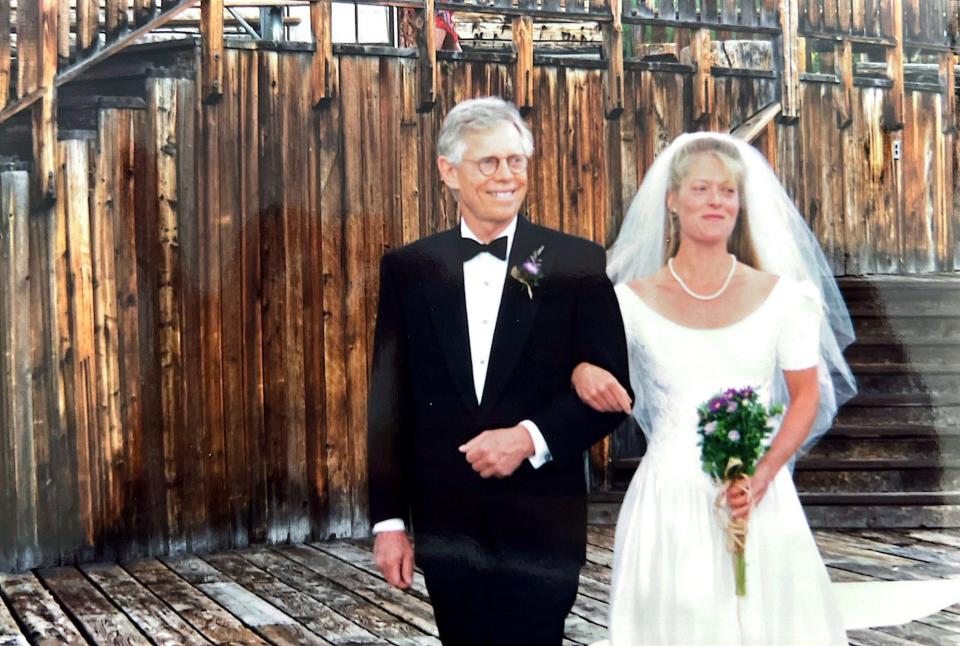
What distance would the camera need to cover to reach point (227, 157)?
323 cm

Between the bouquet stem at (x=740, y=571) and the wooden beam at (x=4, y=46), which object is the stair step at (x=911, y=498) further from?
the wooden beam at (x=4, y=46)

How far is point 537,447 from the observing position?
9.16 ft

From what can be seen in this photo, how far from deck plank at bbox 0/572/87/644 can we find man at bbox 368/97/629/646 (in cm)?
100

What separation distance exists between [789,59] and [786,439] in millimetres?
965

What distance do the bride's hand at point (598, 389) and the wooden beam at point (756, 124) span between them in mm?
630

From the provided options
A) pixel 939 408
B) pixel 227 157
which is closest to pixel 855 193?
pixel 939 408

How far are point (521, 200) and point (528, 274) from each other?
0.16 metres

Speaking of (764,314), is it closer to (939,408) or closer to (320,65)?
(939,408)

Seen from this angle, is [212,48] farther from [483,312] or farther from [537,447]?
[537,447]

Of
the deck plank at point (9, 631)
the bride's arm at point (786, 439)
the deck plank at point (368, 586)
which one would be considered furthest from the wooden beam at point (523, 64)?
the deck plank at point (9, 631)

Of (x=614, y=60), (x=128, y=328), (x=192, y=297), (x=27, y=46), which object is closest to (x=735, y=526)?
(x=614, y=60)

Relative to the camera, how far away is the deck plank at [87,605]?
3.30 metres

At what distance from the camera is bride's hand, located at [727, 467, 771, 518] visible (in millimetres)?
A: 2846

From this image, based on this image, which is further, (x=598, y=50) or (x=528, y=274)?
(x=598, y=50)
